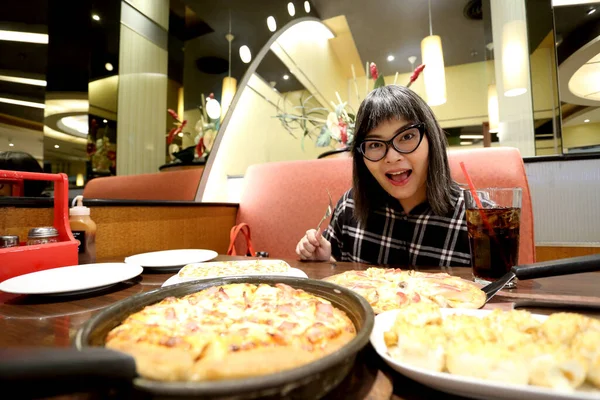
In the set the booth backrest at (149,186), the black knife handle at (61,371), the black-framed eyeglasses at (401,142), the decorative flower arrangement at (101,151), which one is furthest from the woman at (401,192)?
the decorative flower arrangement at (101,151)

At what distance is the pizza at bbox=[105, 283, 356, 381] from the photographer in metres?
0.33

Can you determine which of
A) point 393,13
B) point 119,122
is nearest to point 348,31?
point 393,13

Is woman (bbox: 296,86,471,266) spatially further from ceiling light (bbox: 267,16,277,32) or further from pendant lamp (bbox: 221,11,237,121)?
ceiling light (bbox: 267,16,277,32)

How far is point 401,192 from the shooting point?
1.34 metres

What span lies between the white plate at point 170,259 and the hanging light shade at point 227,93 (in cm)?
184

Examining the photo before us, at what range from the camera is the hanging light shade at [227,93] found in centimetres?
291

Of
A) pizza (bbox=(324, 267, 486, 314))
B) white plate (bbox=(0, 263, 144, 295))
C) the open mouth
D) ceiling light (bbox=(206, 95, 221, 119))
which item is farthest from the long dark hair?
ceiling light (bbox=(206, 95, 221, 119))

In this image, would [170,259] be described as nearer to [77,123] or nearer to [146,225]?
[146,225]

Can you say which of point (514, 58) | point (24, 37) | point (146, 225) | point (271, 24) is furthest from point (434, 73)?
point (24, 37)

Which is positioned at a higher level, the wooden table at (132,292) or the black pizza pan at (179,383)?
the black pizza pan at (179,383)

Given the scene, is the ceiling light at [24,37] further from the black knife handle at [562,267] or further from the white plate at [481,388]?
the black knife handle at [562,267]

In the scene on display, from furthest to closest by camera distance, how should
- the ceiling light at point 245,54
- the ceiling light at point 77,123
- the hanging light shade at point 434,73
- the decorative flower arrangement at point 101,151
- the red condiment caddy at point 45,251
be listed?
the hanging light shade at point 434,73
the ceiling light at point 245,54
the decorative flower arrangement at point 101,151
the ceiling light at point 77,123
the red condiment caddy at point 45,251

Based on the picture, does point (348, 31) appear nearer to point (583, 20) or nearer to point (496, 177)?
point (583, 20)

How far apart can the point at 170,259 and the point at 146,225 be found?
2.12 ft
